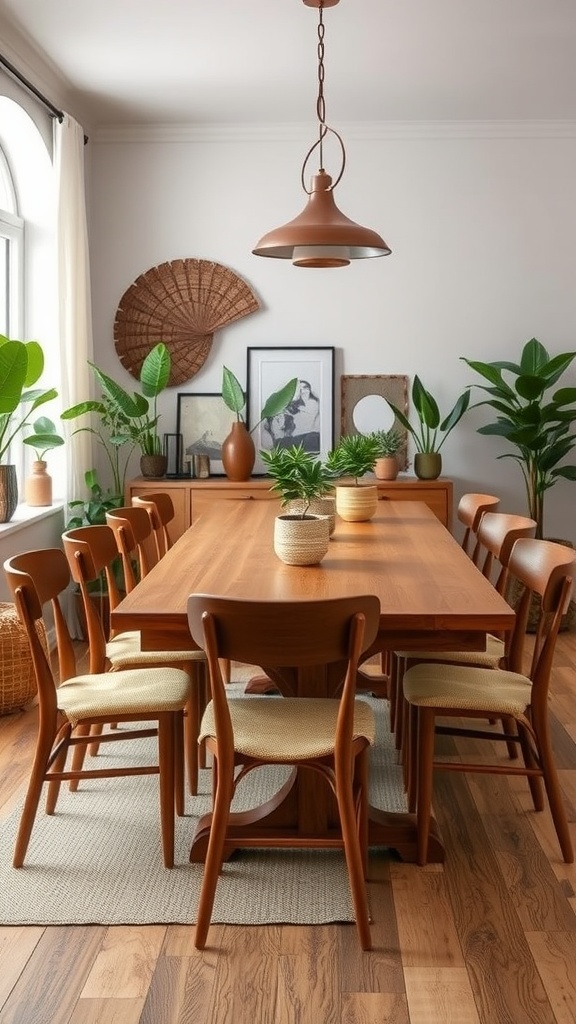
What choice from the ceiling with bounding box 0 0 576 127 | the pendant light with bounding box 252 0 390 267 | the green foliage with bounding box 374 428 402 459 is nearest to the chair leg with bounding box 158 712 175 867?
the pendant light with bounding box 252 0 390 267

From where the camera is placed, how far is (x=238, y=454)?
18.7ft

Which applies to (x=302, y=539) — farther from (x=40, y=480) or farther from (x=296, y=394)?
(x=296, y=394)

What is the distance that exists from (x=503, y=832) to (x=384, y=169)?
158 inches

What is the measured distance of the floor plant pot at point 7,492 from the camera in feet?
15.4

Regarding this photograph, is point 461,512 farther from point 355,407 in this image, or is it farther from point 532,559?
point 355,407

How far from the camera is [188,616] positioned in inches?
95.7

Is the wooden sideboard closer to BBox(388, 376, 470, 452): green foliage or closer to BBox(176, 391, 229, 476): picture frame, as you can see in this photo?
BBox(388, 376, 470, 452): green foliage

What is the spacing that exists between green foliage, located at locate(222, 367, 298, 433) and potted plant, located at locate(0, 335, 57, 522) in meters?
1.28

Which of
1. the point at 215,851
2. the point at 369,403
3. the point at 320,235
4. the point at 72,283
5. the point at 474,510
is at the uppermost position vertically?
the point at 72,283

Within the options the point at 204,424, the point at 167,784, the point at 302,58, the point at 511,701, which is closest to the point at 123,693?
the point at 167,784

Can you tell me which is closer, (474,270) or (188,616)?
(188,616)

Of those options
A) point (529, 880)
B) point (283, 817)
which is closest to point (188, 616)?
point (283, 817)

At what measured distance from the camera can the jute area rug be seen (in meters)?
2.62

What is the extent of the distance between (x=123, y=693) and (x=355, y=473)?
4.61 feet
